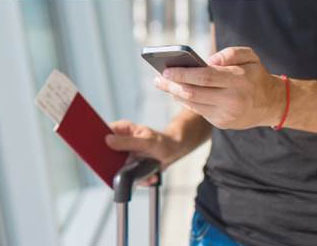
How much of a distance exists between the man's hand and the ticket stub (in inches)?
13.1

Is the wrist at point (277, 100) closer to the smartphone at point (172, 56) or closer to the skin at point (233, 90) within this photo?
the skin at point (233, 90)

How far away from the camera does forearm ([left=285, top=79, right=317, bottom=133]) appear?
2.90 feet

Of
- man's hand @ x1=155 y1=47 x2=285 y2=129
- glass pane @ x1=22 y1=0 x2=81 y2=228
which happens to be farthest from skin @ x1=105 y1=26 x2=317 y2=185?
glass pane @ x1=22 y1=0 x2=81 y2=228

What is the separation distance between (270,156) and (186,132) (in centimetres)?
28

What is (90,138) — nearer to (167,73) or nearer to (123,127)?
(123,127)

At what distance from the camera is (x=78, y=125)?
1.17 metres

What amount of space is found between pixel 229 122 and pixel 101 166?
45 centimetres

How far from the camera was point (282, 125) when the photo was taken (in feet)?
→ 2.97

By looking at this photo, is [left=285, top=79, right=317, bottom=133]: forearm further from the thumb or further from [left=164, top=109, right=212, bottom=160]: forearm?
[left=164, top=109, right=212, bottom=160]: forearm

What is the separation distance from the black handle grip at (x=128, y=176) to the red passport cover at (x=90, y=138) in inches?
1.8

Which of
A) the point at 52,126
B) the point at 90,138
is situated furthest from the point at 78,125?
the point at 52,126

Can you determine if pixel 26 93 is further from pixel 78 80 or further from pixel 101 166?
pixel 78 80

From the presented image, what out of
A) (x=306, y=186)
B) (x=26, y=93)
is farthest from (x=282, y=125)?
(x=26, y=93)

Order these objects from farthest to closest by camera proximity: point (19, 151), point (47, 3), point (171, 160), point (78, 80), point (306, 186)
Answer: point (78, 80)
point (47, 3)
point (19, 151)
point (171, 160)
point (306, 186)
